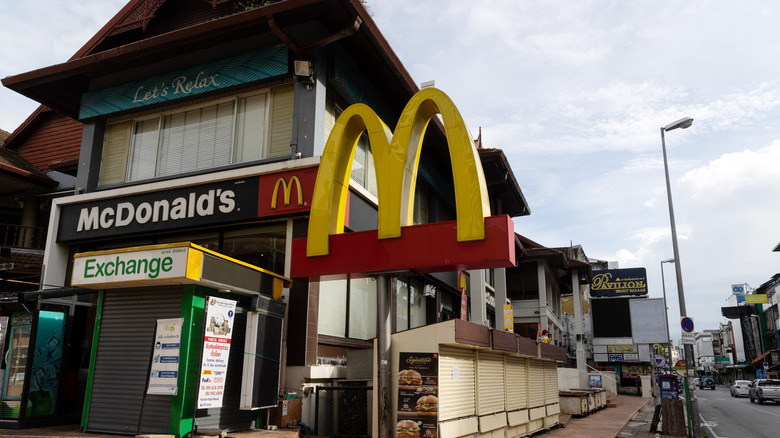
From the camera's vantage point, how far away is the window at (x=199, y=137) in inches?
577

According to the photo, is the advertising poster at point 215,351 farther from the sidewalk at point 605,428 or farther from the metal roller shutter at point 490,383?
the sidewalk at point 605,428

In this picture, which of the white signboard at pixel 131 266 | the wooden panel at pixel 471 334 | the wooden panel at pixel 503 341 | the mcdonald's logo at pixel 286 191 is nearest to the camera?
the white signboard at pixel 131 266

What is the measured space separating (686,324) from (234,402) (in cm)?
1485

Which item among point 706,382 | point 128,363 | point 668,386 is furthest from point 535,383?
point 706,382

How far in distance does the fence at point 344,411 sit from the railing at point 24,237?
15.1 m

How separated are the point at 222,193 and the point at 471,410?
788 centimetres

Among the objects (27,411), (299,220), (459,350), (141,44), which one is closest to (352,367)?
(459,350)

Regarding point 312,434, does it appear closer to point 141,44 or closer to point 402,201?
point 402,201

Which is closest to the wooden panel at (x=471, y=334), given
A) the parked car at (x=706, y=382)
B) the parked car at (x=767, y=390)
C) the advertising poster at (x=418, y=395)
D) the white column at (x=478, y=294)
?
A: the advertising poster at (x=418, y=395)

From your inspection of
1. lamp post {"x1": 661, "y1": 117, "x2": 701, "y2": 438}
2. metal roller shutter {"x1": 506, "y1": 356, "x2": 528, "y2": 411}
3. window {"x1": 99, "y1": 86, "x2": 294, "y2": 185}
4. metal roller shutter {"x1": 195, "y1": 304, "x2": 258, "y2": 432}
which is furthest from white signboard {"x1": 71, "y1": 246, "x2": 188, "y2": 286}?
lamp post {"x1": 661, "y1": 117, "x2": 701, "y2": 438}

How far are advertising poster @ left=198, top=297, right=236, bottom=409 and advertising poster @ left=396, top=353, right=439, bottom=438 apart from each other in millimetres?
3339

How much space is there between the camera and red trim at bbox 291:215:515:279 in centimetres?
1005

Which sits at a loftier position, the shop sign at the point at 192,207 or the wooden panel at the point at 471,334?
the shop sign at the point at 192,207

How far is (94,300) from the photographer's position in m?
14.7
